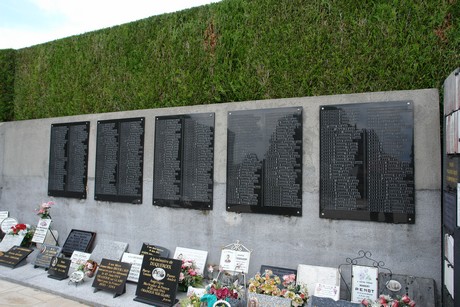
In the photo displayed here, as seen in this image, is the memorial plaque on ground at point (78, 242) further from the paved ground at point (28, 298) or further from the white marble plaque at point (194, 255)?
the white marble plaque at point (194, 255)

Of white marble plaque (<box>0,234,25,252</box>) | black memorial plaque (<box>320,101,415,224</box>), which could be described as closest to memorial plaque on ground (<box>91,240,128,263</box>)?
white marble plaque (<box>0,234,25,252</box>)

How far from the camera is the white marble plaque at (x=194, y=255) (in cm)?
471

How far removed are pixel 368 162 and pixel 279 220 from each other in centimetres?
127

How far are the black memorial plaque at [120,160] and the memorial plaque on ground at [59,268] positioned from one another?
3.78 feet

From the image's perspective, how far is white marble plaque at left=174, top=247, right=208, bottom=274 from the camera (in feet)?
15.5

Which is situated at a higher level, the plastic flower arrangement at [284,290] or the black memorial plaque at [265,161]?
the black memorial plaque at [265,161]

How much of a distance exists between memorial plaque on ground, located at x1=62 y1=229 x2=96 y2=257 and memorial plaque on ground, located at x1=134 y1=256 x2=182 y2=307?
1.90 meters

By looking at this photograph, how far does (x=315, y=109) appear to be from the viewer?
4363 mm

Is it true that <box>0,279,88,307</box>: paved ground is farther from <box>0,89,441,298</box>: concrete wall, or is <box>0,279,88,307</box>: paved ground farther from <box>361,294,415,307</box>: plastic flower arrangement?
<box>361,294,415,307</box>: plastic flower arrangement

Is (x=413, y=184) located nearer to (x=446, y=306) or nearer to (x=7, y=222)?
(x=446, y=306)

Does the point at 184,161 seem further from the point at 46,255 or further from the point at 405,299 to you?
the point at 405,299

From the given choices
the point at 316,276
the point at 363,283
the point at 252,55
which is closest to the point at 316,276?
the point at 316,276

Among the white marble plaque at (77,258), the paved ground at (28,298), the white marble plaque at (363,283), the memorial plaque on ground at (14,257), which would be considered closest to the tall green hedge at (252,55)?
the white marble plaque at (363,283)

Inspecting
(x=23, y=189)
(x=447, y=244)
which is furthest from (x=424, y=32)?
(x=23, y=189)
